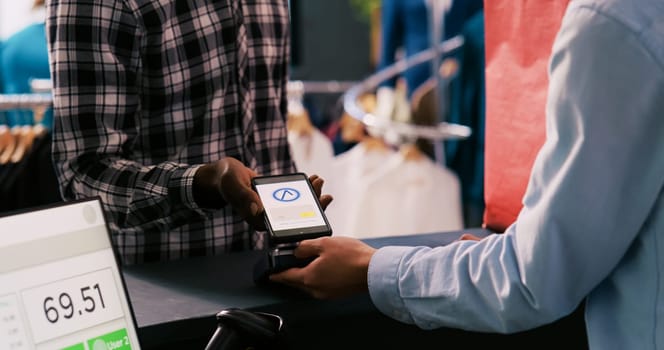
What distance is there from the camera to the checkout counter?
3.07ft

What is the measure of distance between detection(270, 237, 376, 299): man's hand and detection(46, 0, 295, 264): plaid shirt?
23 cm

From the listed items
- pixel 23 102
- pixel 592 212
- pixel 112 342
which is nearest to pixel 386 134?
pixel 23 102

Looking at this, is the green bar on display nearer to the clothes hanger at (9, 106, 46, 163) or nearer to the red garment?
the red garment

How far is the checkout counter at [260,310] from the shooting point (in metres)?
0.94

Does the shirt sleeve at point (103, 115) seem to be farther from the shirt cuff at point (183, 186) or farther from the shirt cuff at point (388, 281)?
the shirt cuff at point (388, 281)

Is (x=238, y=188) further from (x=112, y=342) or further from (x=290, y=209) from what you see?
(x=112, y=342)

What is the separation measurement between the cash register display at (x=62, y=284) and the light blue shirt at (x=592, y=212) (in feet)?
1.13

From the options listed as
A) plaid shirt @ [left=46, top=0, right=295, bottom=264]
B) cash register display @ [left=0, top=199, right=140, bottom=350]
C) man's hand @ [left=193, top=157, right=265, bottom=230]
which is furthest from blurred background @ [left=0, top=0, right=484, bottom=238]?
cash register display @ [left=0, top=199, right=140, bottom=350]

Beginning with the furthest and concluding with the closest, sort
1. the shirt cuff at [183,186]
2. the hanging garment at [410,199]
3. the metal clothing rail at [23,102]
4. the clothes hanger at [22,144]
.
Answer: the hanging garment at [410,199], the metal clothing rail at [23,102], the clothes hanger at [22,144], the shirt cuff at [183,186]

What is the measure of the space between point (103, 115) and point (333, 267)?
0.43m

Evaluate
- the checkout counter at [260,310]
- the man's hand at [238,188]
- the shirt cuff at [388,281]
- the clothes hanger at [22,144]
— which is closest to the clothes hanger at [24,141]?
the clothes hanger at [22,144]

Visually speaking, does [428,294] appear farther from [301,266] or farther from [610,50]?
[610,50]

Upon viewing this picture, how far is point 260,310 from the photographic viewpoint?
0.96m

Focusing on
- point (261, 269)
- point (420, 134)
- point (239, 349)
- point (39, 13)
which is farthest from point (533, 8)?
point (39, 13)
